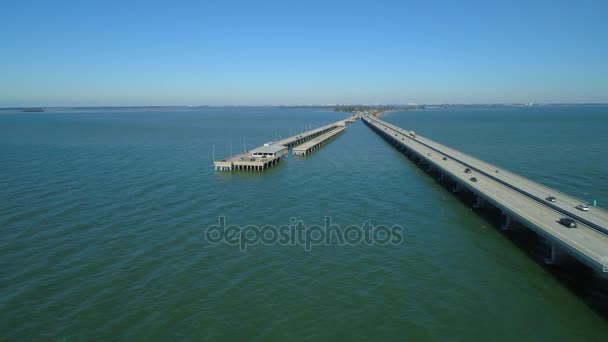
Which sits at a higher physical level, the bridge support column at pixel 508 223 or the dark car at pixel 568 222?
the dark car at pixel 568 222

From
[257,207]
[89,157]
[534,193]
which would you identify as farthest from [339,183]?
[89,157]

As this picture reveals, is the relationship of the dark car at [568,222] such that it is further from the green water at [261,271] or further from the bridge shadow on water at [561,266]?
the green water at [261,271]

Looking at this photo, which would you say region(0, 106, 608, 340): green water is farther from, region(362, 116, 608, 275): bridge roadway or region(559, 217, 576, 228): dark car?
region(559, 217, 576, 228): dark car

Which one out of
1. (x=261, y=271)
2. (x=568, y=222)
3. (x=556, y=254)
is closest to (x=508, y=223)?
(x=568, y=222)

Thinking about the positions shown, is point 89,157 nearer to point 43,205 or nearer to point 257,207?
point 43,205

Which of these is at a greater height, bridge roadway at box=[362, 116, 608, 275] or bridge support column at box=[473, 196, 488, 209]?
bridge roadway at box=[362, 116, 608, 275]
